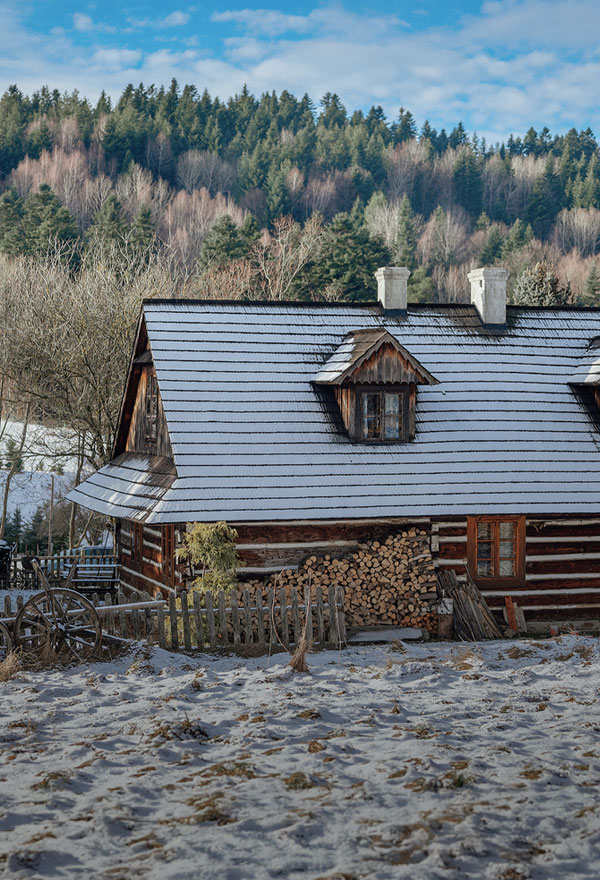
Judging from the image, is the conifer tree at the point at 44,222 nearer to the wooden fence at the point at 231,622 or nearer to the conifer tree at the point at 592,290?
the conifer tree at the point at 592,290

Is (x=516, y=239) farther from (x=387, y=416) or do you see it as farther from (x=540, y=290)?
(x=387, y=416)

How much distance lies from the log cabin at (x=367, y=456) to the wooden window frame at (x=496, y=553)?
3cm

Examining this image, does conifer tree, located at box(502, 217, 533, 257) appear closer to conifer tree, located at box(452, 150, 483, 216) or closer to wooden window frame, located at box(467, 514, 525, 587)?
conifer tree, located at box(452, 150, 483, 216)

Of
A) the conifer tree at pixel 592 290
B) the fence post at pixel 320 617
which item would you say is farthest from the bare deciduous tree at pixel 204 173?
the fence post at pixel 320 617

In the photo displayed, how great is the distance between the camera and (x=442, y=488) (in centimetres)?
1669

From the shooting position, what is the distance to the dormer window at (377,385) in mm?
17016

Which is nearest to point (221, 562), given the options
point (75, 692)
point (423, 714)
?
point (75, 692)

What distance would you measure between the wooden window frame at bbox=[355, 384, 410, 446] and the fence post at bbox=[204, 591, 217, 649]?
Answer: 492 centimetres

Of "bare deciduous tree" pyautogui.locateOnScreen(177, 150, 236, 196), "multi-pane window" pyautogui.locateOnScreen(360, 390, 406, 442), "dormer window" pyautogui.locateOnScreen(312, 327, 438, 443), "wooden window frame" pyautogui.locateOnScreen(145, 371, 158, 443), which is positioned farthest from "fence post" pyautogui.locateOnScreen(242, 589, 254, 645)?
"bare deciduous tree" pyautogui.locateOnScreen(177, 150, 236, 196)

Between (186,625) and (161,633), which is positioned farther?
(186,625)

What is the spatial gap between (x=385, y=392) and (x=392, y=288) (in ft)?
11.2

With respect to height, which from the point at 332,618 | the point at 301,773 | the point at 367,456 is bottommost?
the point at 301,773

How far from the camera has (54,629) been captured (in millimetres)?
12164

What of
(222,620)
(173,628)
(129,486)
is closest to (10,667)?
(173,628)
